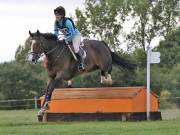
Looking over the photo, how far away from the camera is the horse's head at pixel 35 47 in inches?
547

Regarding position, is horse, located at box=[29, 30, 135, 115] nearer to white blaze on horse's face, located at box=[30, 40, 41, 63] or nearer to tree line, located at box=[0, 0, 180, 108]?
white blaze on horse's face, located at box=[30, 40, 41, 63]

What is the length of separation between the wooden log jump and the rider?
3.10 ft

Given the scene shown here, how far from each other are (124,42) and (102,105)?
3451 cm

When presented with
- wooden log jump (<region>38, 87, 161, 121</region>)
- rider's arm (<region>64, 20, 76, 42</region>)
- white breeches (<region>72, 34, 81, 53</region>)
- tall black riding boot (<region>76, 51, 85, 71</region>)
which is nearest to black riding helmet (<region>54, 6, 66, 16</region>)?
rider's arm (<region>64, 20, 76, 42</region>)

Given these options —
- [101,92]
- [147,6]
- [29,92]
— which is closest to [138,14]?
[147,6]

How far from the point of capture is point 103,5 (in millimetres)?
46531

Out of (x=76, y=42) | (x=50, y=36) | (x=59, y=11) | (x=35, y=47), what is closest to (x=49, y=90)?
(x=35, y=47)

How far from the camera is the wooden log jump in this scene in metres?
15.1

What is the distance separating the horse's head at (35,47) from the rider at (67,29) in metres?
0.62

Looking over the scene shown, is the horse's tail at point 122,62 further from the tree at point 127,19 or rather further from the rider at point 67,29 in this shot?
the tree at point 127,19

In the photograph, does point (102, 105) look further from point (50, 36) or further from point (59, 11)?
point (59, 11)

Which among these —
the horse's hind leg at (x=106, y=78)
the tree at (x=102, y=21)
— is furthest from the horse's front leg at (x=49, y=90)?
the tree at (x=102, y=21)

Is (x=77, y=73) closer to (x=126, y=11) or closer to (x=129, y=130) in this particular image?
(x=129, y=130)

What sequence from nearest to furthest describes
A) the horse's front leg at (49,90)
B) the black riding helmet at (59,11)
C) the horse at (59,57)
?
1. the horse's front leg at (49,90)
2. the horse at (59,57)
3. the black riding helmet at (59,11)
